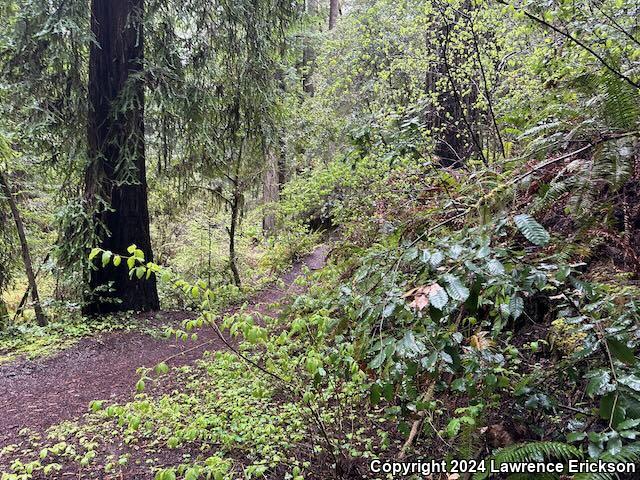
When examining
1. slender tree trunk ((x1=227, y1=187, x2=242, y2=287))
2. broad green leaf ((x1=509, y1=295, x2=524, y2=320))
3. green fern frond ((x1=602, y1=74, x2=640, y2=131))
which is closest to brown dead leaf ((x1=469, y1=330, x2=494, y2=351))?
broad green leaf ((x1=509, y1=295, x2=524, y2=320))

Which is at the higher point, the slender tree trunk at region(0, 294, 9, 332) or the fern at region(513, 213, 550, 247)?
the fern at region(513, 213, 550, 247)

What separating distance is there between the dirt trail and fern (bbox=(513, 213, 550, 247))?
2103 millimetres

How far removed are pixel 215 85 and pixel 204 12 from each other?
989 mm

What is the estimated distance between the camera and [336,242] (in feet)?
19.8

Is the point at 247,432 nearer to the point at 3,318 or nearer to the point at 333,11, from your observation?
the point at 3,318

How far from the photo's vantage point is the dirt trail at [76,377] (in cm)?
376

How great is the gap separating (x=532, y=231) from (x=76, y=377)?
15.8 feet

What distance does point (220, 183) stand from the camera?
8.42 m

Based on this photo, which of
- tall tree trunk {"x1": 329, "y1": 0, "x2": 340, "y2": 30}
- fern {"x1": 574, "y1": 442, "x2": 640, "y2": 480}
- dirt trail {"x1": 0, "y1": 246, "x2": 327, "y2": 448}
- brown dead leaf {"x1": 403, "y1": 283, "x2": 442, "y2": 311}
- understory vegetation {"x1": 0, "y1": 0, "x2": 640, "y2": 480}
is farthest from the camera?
tall tree trunk {"x1": 329, "y1": 0, "x2": 340, "y2": 30}

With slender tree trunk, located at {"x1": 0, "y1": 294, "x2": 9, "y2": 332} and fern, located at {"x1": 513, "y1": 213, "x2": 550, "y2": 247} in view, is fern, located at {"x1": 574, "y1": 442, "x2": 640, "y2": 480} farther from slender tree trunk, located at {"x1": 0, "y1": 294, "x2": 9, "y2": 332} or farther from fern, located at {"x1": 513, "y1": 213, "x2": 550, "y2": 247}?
slender tree trunk, located at {"x1": 0, "y1": 294, "x2": 9, "y2": 332}

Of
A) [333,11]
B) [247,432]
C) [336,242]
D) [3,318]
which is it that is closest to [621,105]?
[247,432]

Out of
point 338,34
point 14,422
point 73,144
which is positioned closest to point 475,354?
point 14,422

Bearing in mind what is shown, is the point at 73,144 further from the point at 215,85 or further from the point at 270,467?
the point at 270,467

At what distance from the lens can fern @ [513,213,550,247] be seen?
1.44 meters
